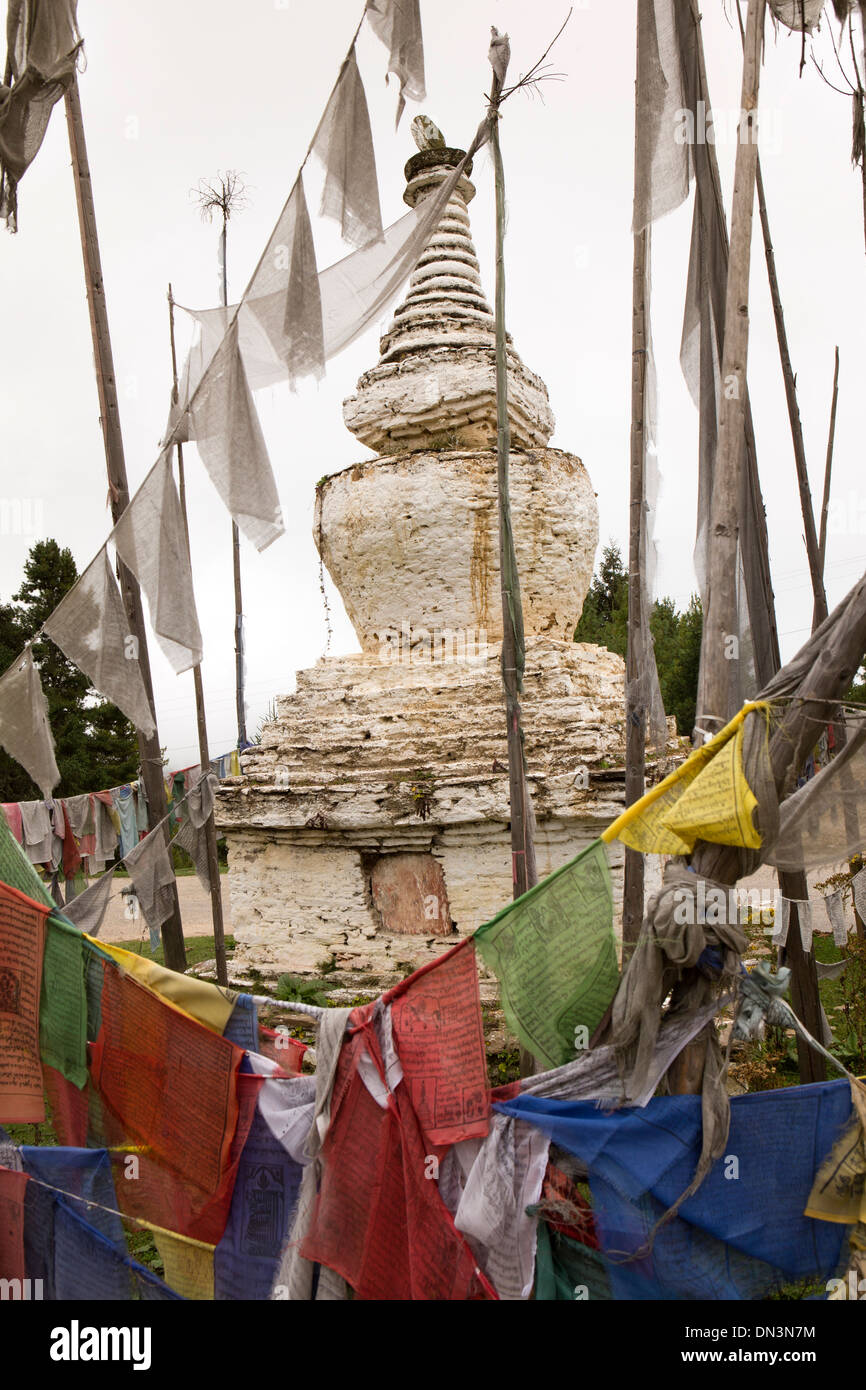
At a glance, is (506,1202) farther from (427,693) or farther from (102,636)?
(427,693)

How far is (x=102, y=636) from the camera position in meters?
4.89

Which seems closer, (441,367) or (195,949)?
(441,367)

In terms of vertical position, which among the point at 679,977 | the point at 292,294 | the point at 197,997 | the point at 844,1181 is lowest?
the point at 844,1181

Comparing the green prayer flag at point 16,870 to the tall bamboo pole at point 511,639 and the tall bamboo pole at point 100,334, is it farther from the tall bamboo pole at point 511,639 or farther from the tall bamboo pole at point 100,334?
the tall bamboo pole at point 511,639

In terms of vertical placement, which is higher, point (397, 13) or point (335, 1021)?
point (397, 13)

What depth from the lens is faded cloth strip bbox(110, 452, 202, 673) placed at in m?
4.70

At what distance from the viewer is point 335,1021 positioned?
2783 mm

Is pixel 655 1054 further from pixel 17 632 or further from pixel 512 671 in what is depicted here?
pixel 17 632

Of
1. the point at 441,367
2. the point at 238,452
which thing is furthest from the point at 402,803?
the point at 441,367

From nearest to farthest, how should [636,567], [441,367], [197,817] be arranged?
[636,567]
[441,367]
[197,817]

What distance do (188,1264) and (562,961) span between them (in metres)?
1.63

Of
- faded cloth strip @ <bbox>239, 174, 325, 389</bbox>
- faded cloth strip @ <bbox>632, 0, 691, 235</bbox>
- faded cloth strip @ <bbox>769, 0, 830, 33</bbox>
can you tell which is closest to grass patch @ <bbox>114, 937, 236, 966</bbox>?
faded cloth strip @ <bbox>239, 174, 325, 389</bbox>

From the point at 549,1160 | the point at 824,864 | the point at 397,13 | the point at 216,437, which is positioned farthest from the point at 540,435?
the point at 549,1160

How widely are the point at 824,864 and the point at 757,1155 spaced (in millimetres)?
866
